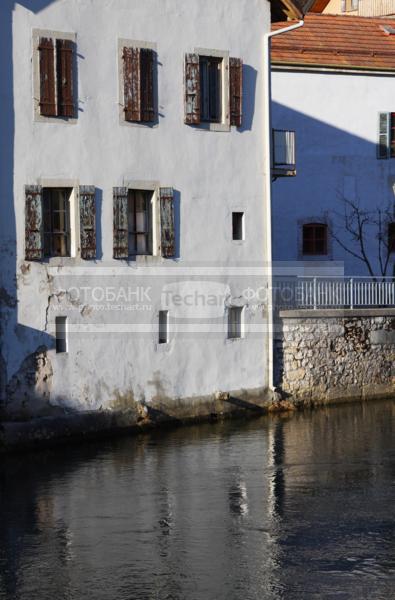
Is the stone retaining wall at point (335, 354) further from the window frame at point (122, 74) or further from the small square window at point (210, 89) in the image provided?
the window frame at point (122, 74)

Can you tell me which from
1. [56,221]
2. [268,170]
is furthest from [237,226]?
[56,221]

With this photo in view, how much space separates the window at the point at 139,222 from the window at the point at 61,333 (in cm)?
202

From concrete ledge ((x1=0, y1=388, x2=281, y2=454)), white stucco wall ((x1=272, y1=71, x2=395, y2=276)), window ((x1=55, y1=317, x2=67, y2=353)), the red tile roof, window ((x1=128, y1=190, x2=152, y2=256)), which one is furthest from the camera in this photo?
the red tile roof

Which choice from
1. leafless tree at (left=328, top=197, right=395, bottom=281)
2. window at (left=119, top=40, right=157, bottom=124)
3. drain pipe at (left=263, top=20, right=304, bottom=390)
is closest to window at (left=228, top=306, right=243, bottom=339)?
drain pipe at (left=263, top=20, right=304, bottom=390)

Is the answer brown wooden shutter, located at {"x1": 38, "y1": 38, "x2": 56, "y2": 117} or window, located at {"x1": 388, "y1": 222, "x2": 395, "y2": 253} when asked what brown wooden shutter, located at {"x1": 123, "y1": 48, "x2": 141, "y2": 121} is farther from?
window, located at {"x1": 388, "y1": 222, "x2": 395, "y2": 253}

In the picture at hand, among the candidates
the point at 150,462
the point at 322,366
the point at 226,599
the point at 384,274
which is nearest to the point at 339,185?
the point at 384,274

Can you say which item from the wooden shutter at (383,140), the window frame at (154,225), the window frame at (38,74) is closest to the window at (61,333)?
the window frame at (154,225)

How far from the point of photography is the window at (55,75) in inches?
915

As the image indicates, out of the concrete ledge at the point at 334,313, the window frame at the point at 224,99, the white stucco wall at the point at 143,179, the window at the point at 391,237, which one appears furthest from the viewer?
the window at the point at 391,237

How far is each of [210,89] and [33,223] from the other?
17.2 ft

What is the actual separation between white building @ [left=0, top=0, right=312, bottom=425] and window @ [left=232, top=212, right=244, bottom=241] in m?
0.03

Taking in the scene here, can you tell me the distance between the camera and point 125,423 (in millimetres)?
24500

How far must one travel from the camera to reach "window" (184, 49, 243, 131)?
85.3 feet

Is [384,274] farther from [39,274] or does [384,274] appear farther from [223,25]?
[39,274]
